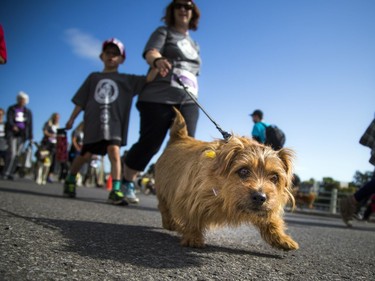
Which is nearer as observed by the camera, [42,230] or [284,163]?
[42,230]

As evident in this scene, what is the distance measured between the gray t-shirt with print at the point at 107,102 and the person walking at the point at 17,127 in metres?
4.38

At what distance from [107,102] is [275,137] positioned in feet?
11.5

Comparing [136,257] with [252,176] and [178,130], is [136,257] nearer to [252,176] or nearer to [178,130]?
[252,176]

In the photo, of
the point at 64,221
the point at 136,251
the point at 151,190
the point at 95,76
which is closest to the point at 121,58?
the point at 95,76

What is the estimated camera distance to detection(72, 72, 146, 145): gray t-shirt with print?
200 inches

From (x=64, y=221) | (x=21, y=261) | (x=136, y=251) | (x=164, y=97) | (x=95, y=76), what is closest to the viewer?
(x=21, y=261)

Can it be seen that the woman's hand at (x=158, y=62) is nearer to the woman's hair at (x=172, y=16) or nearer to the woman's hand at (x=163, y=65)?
the woman's hand at (x=163, y=65)

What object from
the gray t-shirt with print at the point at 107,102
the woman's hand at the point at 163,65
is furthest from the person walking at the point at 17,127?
the woman's hand at the point at 163,65

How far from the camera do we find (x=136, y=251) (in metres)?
1.98

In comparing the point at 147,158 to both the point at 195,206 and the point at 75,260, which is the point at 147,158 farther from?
the point at 75,260

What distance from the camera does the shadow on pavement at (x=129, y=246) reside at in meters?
1.80

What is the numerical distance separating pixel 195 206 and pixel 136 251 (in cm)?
59

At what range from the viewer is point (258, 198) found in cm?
211

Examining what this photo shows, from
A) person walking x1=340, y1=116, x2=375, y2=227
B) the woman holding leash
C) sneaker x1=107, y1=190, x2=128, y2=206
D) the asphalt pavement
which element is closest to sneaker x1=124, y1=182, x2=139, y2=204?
sneaker x1=107, y1=190, x2=128, y2=206
